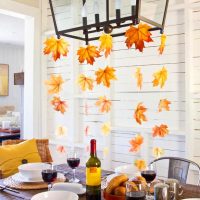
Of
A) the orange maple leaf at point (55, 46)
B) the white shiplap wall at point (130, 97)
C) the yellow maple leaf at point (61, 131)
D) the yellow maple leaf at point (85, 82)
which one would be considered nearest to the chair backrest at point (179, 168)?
the white shiplap wall at point (130, 97)

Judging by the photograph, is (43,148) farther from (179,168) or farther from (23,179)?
(179,168)

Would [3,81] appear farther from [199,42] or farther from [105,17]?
[105,17]

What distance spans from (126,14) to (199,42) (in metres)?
1.30

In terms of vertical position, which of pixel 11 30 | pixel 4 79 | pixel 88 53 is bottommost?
pixel 88 53

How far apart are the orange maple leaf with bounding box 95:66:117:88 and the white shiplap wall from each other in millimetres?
52

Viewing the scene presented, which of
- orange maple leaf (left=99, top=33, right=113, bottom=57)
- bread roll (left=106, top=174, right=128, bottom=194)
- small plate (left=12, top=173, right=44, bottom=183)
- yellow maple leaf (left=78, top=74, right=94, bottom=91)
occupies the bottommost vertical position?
small plate (left=12, top=173, right=44, bottom=183)

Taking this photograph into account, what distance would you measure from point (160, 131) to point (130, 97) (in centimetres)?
45

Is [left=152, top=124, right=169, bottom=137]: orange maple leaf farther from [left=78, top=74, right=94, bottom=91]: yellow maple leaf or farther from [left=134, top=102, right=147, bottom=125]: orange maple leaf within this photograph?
[left=78, top=74, right=94, bottom=91]: yellow maple leaf

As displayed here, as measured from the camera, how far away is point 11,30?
→ 626 cm

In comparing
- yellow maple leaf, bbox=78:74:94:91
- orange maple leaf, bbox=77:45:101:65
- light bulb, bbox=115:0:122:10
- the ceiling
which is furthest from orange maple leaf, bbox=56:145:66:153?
the ceiling

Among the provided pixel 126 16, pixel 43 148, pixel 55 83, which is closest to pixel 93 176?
pixel 126 16

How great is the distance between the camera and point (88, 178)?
1.52 m

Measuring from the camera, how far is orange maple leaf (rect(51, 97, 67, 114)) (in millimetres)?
3406

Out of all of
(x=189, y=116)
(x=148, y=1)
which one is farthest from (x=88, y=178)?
(x=189, y=116)
